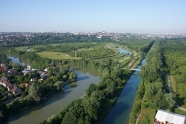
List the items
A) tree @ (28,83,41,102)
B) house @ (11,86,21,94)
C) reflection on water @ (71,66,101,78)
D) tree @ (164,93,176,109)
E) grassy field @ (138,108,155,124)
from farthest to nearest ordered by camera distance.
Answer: reflection on water @ (71,66,101,78) → house @ (11,86,21,94) → tree @ (28,83,41,102) → tree @ (164,93,176,109) → grassy field @ (138,108,155,124)

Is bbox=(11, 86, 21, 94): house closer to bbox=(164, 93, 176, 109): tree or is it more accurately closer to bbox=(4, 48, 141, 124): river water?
bbox=(4, 48, 141, 124): river water

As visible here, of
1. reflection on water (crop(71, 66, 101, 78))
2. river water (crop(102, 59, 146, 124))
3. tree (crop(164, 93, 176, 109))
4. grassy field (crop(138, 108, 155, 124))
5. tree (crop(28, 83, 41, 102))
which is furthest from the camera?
reflection on water (crop(71, 66, 101, 78))

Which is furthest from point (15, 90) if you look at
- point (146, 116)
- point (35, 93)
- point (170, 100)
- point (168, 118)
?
point (170, 100)

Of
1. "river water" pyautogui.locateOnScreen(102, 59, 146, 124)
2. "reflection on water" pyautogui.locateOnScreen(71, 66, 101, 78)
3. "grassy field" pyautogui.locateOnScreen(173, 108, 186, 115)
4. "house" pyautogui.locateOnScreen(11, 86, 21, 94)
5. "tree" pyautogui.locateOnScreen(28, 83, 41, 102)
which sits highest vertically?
"tree" pyautogui.locateOnScreen(28, 83, 41, 102)

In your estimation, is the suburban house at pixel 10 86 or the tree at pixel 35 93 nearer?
the tree at pixel 35 93

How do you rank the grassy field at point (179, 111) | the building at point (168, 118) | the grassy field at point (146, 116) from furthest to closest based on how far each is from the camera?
1. the grassy field at point (179, 111)
2. the grassy field at point (146, 116)
3. the building at point (168, 118)

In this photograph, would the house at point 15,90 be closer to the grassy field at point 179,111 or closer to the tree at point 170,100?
the tree at point 170,100

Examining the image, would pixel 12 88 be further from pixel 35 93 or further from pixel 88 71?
pixel 88 71

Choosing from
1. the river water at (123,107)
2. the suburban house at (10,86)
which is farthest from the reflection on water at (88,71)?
the suburban house at (10,86)

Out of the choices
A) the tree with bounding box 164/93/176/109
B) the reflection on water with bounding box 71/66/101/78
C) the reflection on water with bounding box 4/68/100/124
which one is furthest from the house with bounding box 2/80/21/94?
the tree with bounding box 164/93/176/109

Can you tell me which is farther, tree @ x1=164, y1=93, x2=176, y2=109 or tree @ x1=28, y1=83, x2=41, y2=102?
tree @ x1=28, y1=83, x2=41, y2=102
